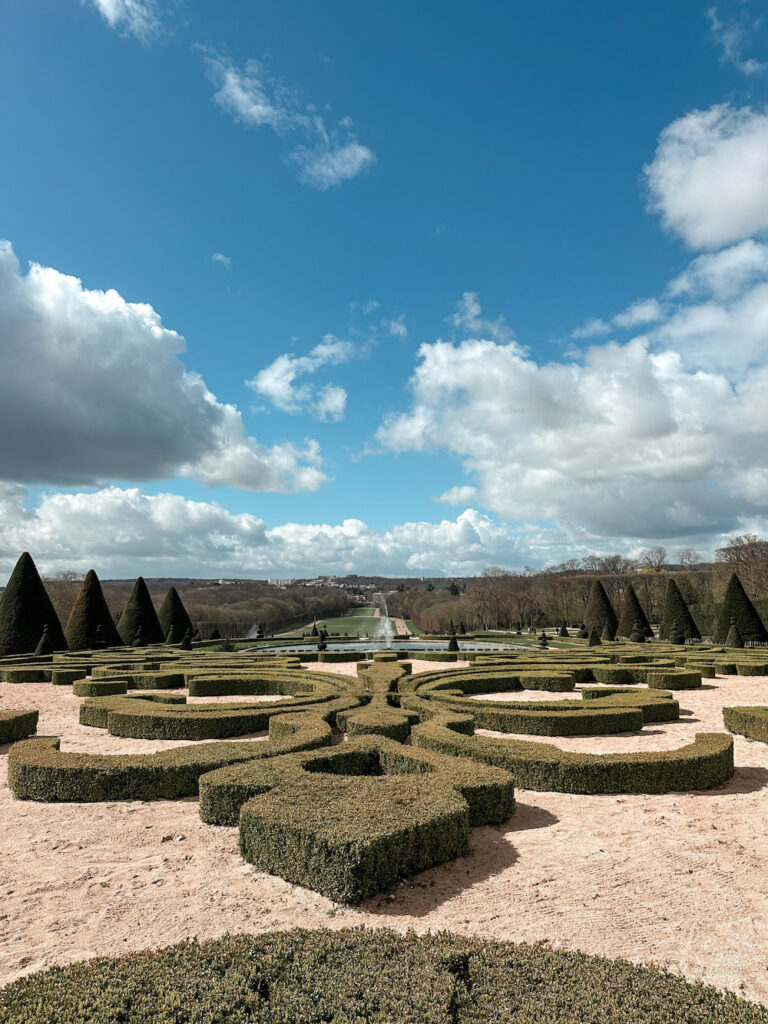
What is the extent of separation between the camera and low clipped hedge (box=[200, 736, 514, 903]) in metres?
5.70

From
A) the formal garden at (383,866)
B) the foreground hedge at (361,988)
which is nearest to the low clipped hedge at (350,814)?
the formal garden at (383,866)

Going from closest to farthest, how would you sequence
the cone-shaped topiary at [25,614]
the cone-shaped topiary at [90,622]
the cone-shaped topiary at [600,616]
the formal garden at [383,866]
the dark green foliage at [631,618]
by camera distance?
the formal garden at [383,866] → the cone-shaped topiary at [25,614] → the cone-shaped topiary at [90,622] → the dark green foliage at [631,618] → the cone-shaped topiary at [600,616]

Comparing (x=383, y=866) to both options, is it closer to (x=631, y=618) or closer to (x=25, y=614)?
(x=25, y=614)

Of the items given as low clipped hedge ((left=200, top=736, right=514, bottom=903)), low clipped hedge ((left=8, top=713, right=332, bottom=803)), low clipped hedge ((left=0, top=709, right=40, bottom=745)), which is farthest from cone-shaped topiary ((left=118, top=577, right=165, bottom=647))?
low clipped hedge ((left=200, top=736, right=514, bottom=903))

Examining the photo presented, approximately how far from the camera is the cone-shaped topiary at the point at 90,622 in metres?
33.9

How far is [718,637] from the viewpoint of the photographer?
3497cm

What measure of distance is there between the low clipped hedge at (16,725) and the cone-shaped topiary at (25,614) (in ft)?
67.4

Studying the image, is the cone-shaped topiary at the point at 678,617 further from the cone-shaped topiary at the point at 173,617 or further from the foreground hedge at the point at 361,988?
the foreground hedge at the point at 361,988

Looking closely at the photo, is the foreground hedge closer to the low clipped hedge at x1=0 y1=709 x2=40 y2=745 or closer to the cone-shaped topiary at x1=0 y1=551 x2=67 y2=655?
the low clipped hedge at x1=0 y1=709 x2=40 y2=745

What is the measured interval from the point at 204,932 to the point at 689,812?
21.0ft

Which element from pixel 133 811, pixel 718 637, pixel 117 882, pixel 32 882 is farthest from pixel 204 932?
pixel 718 637

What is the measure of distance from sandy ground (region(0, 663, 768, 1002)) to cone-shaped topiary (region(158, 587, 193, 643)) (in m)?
34.2

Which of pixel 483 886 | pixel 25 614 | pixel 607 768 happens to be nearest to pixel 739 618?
pixel 607 768

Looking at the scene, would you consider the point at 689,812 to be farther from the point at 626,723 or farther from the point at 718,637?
the point at 718,637
